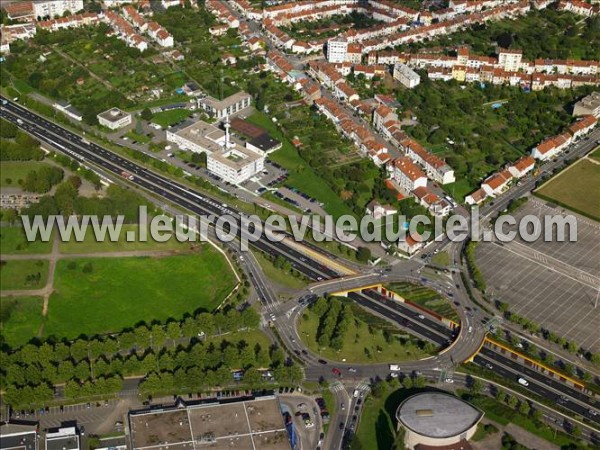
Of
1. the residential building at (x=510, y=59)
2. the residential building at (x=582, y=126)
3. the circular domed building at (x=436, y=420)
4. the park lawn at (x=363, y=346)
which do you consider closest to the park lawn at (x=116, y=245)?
the park lawn at (x=363, y=346)

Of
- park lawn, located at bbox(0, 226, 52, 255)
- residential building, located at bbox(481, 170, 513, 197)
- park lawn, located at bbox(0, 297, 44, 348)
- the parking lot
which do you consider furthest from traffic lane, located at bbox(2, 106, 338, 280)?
residential building, located at bbox(481, 170, 513, 197)

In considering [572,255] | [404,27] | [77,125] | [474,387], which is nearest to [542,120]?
[572,255]

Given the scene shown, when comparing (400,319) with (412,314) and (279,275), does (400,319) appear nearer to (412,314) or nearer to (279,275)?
(412,314)

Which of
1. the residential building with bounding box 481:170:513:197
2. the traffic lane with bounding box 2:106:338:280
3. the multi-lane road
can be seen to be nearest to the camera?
the multi-lane road

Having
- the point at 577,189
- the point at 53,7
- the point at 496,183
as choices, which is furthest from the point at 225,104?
the point at 53,7

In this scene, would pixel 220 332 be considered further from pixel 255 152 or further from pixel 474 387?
pixel 255 152

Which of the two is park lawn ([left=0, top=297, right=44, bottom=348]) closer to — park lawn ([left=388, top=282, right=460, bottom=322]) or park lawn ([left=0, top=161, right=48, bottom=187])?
park lawn ([left=0, top=161, right=48, bottom=187])
